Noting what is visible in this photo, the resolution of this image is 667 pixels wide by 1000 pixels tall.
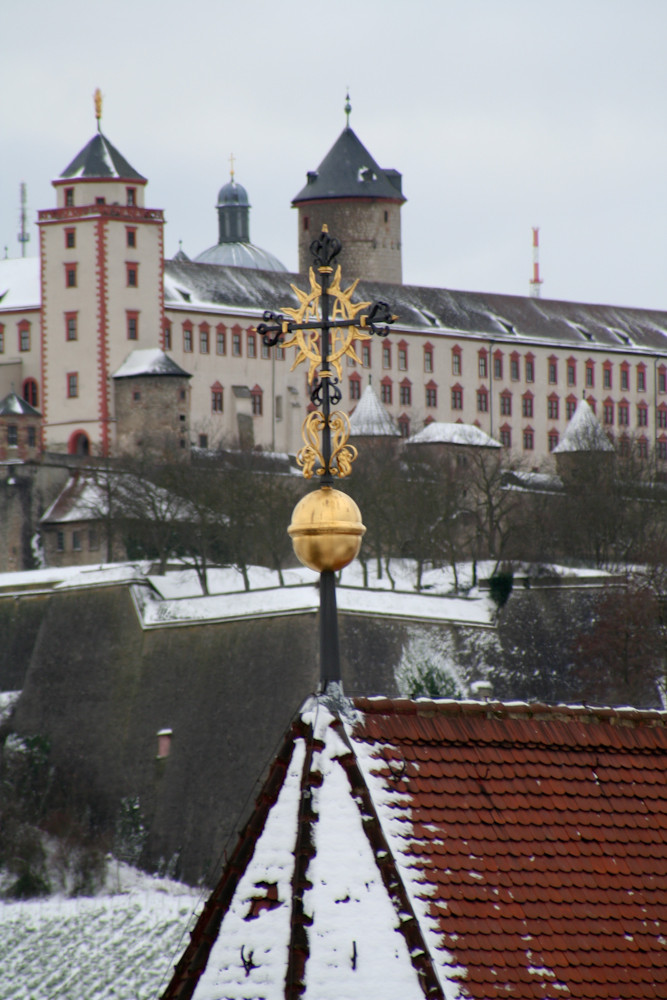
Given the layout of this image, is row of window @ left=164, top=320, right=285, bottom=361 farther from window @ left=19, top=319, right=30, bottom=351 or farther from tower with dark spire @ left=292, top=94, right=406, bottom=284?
tower with dark spire @ left=292, top=94, right=406, bottom=284

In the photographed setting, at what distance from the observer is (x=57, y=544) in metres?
72.2

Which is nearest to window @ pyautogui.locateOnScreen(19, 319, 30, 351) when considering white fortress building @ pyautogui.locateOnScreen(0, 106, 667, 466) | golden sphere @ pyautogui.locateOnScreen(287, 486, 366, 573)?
white fortress building @ pyautogui.locateOnScreen(0, 106, 667, 466)

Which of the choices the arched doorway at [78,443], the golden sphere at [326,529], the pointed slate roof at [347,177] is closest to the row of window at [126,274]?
the arched doorway at [78,443]

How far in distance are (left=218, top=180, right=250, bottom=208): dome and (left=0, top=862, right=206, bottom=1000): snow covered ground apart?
74799 millimetres

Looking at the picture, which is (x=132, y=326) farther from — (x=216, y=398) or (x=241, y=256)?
(x=241, y=256)

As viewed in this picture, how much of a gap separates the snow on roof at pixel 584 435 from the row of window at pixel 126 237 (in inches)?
770

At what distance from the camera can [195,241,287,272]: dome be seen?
4552 inches

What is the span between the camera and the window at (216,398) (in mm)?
85812

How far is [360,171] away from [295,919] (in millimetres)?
90728

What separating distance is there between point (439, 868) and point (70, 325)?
72739 millimetres

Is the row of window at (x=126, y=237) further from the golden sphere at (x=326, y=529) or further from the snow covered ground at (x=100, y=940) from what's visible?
the golden sphere at (x=326, y=529)

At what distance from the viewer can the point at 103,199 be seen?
270ft

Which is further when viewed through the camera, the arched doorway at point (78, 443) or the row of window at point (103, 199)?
the row of window at point (103, 199)

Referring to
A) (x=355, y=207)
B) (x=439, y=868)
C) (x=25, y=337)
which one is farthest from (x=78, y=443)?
(x=439, y=868)
